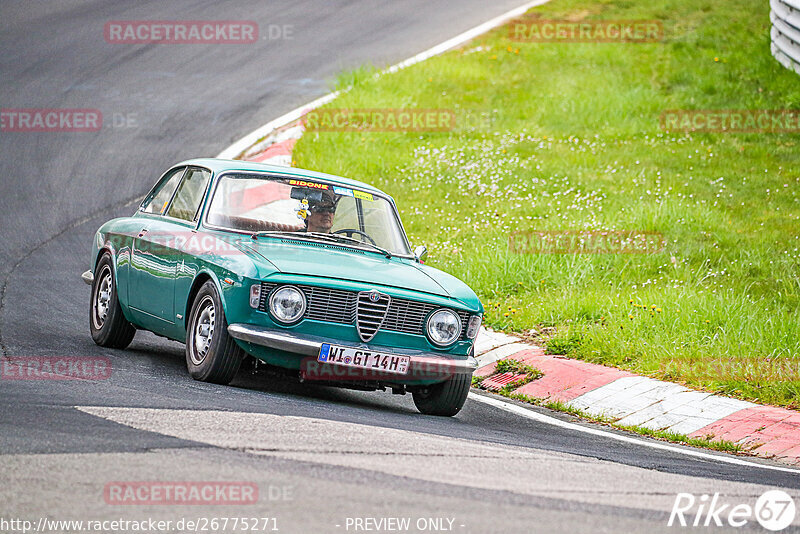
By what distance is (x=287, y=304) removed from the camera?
6.66 metres

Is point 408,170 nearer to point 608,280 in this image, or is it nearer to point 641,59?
point 608,280

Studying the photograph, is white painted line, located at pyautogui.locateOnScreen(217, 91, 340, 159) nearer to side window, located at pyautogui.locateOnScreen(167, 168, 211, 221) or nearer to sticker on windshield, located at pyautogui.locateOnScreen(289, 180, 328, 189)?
side window, located at pyautogui.locateOnScreen(167, 168, 211, 221)

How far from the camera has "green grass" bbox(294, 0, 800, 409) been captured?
944 cm

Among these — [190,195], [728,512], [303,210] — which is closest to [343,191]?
[303,210]

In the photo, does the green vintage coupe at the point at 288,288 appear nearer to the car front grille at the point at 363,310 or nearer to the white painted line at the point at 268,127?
the car front grille at the point at 363,310

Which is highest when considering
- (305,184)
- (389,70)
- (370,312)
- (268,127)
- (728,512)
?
(389,70)

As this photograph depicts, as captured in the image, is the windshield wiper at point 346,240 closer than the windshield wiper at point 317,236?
No

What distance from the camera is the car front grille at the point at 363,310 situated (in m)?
6.69

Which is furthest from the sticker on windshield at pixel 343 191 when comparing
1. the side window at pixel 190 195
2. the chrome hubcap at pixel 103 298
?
the chrome hubcap at pixel 103 298

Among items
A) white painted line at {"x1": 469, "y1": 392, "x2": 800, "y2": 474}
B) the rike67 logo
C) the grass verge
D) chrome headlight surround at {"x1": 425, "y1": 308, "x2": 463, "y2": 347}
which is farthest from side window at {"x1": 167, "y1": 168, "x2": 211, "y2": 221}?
the rike67 logo

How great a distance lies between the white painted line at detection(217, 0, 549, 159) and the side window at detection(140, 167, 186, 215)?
605 cm

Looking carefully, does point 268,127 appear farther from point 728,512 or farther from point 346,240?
point 728,512

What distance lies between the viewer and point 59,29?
2042 cm

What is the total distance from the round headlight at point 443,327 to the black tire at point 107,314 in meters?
2.74
